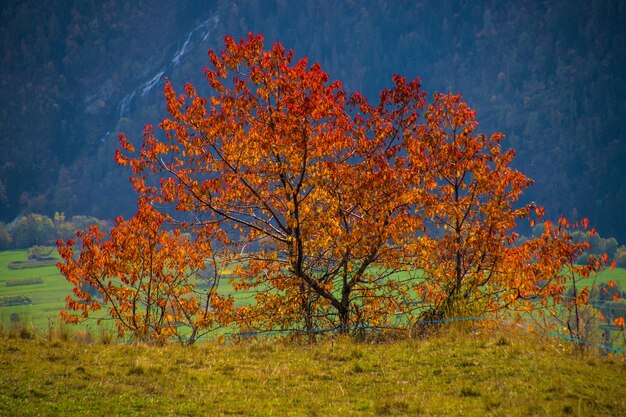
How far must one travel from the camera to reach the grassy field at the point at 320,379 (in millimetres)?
9391

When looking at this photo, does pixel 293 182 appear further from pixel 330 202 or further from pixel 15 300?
pixel 15 300

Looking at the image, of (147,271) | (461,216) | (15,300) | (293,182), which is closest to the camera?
(461,216)

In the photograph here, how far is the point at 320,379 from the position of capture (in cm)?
1154

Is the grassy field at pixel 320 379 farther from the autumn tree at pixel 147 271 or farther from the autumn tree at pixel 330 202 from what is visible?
the autumn tree at pixel 147 271

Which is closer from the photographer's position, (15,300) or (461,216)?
(461,216)

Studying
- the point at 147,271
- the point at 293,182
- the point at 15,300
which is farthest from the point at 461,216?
the point at 15,300

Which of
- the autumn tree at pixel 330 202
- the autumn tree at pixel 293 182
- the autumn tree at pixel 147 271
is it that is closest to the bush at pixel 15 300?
the autumn tree at pixel 147 271

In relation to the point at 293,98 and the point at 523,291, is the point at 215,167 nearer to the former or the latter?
the point at 293,98

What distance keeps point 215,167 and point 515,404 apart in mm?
11634

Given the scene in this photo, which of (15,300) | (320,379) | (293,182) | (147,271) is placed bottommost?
(320,379)

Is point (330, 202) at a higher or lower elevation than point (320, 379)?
higher

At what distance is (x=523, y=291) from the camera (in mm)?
17594

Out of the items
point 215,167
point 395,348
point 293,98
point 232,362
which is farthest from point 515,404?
point 215,167

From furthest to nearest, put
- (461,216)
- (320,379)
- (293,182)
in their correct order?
(293,182) < (461,216) < (320,379)
